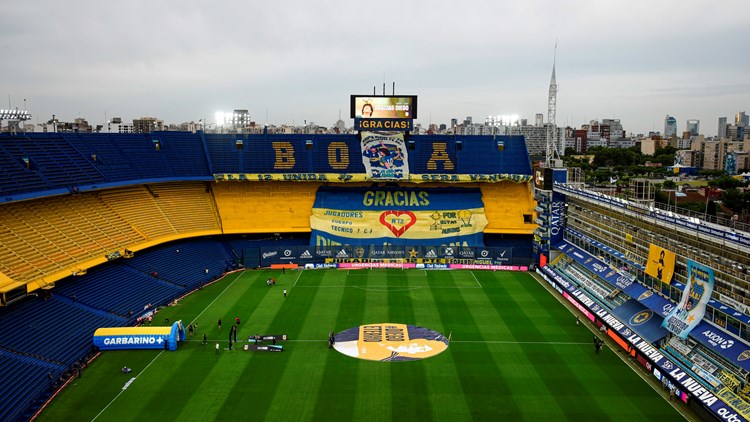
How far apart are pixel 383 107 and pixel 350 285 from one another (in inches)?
775

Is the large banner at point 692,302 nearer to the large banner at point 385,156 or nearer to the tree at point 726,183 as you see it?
the large banner at point 385,156

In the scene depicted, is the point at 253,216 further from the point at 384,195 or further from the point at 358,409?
the point at 358,409

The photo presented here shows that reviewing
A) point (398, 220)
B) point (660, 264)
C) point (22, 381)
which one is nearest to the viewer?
point (22, 381)

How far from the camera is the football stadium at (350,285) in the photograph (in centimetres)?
2373

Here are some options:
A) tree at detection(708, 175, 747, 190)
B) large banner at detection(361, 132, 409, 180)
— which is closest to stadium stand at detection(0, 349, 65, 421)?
large banner at detection(361, 132, 409, 180)

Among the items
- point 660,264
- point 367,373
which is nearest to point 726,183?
point 660,264

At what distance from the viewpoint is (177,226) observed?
4553 centimetres

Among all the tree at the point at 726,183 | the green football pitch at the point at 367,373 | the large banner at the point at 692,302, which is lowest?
the green football pitch at the point at 367,373

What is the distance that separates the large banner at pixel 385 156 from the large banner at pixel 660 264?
83.8ft

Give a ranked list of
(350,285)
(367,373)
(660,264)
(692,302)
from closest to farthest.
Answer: (367,373) < (692,302) < (660,264) < (350,285)

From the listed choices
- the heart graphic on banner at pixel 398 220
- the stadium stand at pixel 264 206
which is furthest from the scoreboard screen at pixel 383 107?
the heart graphic on banner at pixel 398 220

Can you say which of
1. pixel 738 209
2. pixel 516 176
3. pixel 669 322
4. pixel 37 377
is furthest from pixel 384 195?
pixel 738 209

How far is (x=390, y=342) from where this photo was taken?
29.9 m

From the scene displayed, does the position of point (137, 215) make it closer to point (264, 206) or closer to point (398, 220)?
point (264, 206)
